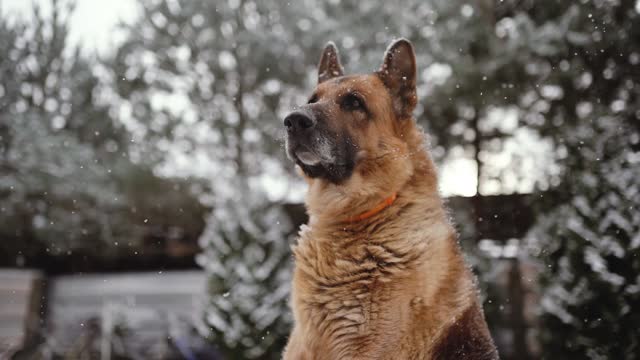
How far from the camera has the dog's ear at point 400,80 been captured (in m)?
2.57

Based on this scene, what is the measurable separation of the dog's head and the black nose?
0.04 metres

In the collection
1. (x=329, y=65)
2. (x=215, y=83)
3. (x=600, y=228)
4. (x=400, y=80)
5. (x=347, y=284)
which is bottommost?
(x=600, y=228)

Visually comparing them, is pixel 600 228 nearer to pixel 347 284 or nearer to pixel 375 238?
pixel 375 238

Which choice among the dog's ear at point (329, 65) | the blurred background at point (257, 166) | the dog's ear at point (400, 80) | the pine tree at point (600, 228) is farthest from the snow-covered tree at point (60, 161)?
the dog's ear at point (400, 80)

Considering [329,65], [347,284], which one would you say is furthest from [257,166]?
[347,284]

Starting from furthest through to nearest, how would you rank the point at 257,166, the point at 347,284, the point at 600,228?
the point at 257,166
the point at 600,228
the point at 347,284

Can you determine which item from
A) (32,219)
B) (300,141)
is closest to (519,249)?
(300,141)

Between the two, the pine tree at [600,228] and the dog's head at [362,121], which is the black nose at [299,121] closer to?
the dog's head at [362,121]

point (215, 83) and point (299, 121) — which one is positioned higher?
point (215, 83)

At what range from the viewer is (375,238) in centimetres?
230

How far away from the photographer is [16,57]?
10312mm

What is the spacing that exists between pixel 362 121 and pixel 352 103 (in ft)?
0.34

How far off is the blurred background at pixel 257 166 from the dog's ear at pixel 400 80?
10.5 feet

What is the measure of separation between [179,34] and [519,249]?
25.4 feet
